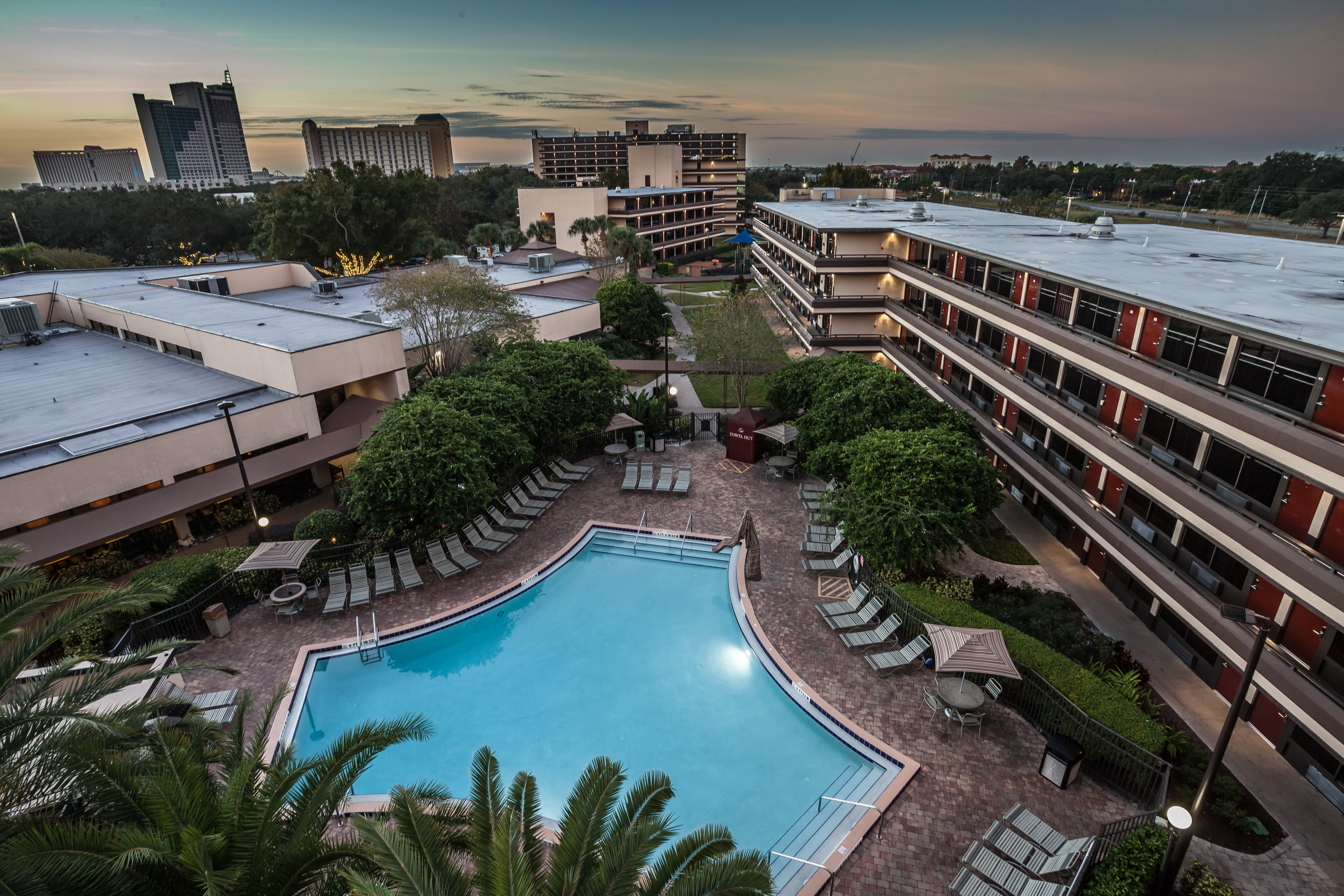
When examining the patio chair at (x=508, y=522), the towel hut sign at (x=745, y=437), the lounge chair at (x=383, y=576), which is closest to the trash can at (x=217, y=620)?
the lounge chair at (x=383, y=576)

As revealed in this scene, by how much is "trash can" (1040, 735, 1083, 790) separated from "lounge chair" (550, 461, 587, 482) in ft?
59.3

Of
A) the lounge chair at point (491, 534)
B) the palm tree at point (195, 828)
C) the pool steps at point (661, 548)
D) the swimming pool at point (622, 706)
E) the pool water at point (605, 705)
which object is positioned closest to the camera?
the palm tree at point (195, 828)

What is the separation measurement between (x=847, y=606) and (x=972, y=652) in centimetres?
406

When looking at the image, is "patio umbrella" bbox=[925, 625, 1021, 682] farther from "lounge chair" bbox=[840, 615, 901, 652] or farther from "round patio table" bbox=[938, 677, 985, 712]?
"lounge chair" bbox=[840, 615, 901, 652]

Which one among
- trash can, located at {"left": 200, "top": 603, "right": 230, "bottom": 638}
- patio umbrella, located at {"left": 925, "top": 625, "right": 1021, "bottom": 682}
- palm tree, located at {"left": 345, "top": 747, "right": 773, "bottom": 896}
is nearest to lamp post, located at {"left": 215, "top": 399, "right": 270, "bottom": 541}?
trash can, located at {"left": 200, "top": 603, "right": 230, "bottom": 638}

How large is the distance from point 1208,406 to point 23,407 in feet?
125

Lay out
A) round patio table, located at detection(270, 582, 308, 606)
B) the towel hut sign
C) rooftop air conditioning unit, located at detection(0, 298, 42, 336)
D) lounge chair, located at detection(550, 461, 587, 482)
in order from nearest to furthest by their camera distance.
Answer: round patio table, located at detection(270, 582, 308, 606), lounge chair, located at detection(550, 461, 587, 482), the towel hut sign, rooftop air conditioning unit, located at detection(0, 298, 42, 336)

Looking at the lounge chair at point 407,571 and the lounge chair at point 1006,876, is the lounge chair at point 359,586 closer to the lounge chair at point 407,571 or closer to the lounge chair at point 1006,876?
the lounge chair at point 407,571

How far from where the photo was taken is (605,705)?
50.6 feet

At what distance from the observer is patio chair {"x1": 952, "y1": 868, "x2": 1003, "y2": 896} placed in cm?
1030

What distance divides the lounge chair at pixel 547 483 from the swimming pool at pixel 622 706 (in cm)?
539

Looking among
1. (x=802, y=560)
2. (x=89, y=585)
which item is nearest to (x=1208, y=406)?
(x=802, y=560)

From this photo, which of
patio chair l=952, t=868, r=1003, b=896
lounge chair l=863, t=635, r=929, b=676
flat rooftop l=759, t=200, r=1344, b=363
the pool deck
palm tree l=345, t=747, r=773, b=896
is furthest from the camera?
lounge chair l=863, t=635, r=929, b=676

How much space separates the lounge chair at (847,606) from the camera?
17484 millimetres
